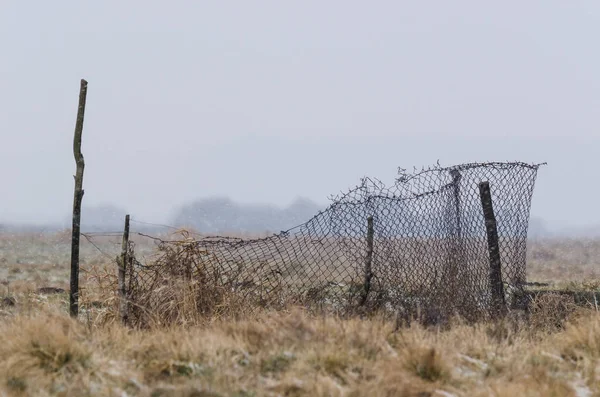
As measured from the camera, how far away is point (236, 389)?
501cm

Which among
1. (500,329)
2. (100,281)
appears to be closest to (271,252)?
(100,281)

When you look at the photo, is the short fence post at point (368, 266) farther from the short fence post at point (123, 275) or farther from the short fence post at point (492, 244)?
the short fence post at point (123, 275)

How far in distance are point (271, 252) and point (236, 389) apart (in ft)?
12.9

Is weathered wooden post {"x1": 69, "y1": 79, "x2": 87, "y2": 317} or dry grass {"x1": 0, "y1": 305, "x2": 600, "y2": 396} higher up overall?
weathered wooden post {"x1": 69, "y1": 79, "x2": 87, "y2": 317}

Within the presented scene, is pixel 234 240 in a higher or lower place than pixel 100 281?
higher

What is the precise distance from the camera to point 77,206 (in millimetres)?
8500

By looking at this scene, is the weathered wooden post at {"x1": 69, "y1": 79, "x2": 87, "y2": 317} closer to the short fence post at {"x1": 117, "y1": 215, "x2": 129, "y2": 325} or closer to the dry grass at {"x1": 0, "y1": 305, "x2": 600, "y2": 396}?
the short fence post at {"x1": 117, "y1": 215, "x2": 129, "y2": 325}

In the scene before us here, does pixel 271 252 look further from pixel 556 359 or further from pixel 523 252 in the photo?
pixel 556 359

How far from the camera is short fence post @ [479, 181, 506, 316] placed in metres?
8.62

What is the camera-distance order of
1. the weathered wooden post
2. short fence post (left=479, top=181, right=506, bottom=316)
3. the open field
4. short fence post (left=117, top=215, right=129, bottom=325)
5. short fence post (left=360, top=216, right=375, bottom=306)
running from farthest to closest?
short fence post (left=479, top=181, right=506, bottom=316) → short fence post (left=360, top=216, right=375, bottom=306) → the weathered wooden post → short fence post (left=117, top=215, right=129, bottom=325) → the open field

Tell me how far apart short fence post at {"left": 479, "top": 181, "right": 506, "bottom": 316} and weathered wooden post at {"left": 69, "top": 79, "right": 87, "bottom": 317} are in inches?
197

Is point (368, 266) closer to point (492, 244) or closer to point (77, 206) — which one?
point (492, 244)

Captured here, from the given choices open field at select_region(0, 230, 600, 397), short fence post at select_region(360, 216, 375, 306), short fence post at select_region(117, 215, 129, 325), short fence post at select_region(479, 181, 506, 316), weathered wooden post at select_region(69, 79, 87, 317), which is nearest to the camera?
open field at select_region(0, 230, 600, 397)

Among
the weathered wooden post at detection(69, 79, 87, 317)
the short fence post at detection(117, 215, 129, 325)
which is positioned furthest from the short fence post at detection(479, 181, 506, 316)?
the weathered wooden post at detection(69, 79, 87, 317)
